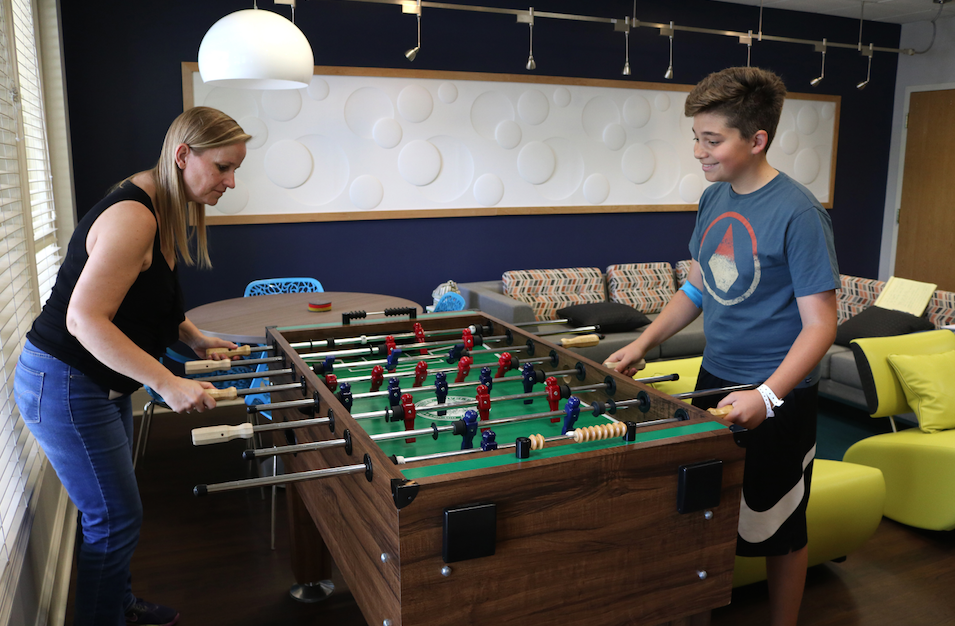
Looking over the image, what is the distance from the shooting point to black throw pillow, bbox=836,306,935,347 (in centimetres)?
429

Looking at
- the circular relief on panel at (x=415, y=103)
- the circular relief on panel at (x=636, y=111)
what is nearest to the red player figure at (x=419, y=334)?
the circular relief on panel at (x=415, y=103)

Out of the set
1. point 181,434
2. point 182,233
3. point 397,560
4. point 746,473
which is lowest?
point 181,434

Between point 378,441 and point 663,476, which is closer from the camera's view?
point 663,476

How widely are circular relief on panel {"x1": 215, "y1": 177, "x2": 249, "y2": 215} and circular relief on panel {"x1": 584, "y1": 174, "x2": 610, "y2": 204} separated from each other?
2.62 meters

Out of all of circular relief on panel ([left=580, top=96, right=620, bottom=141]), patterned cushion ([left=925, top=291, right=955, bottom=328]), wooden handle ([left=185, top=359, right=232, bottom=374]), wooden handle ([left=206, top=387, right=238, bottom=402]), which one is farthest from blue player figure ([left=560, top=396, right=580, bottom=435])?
circular relief on panel ([left=580, top=96, right=620, bottom=141])

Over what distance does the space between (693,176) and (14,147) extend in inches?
197

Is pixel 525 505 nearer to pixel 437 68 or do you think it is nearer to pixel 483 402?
pixel 483 402

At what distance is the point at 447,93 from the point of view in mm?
5059

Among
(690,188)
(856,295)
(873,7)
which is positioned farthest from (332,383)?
(873,7)

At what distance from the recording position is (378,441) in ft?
5.38

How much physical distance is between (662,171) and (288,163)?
3.06 m

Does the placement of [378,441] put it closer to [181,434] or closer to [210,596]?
[210,596]

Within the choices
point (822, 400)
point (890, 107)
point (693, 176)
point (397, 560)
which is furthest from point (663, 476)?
point (890, 107)

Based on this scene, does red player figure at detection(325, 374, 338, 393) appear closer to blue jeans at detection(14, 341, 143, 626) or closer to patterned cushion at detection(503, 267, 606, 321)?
blue jeans at detection(14, 341, 143, 626)
